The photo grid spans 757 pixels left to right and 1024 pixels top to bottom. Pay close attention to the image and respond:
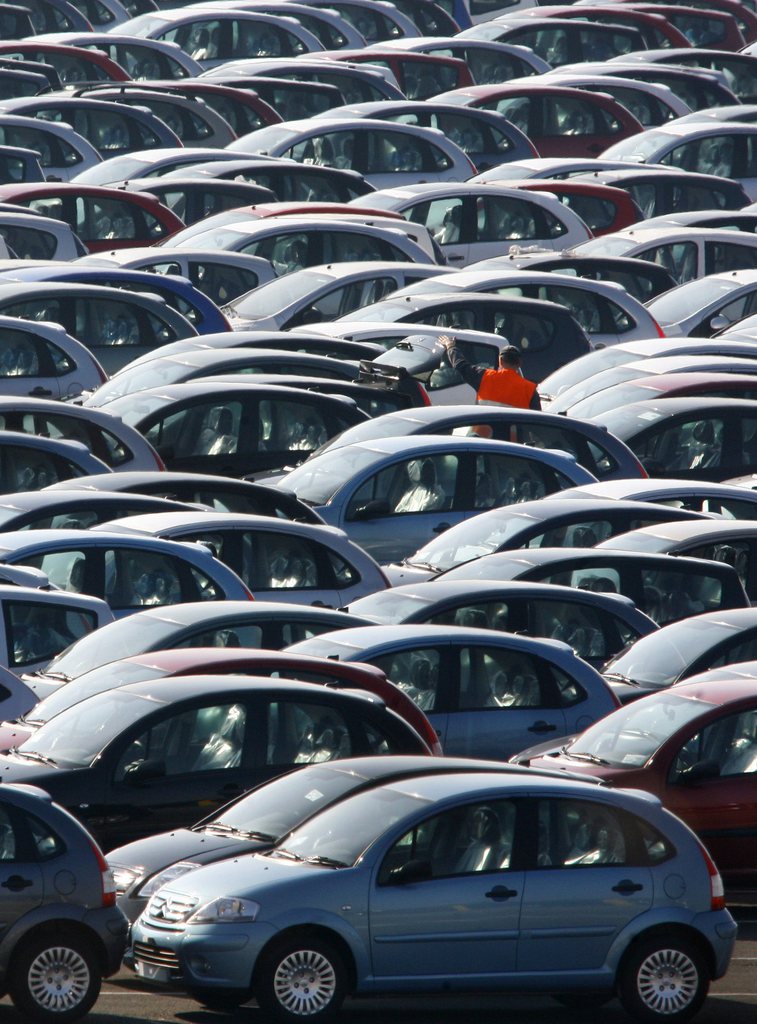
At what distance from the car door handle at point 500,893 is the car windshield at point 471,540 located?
20.5ft

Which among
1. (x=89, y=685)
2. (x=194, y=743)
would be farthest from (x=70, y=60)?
(x=194, y=743)

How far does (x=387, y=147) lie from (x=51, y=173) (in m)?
4.23

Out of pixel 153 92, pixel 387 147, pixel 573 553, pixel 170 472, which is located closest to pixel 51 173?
pixel 153 92

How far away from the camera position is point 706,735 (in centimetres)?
1298

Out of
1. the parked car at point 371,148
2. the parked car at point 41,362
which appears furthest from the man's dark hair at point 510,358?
the parked car at point 371,148

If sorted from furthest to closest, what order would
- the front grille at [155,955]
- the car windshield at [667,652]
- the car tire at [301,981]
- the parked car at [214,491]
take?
the parked car at [214,491] < the car windshield at [667,652] < the front grille at [155,955] < the car tire at [301,981]

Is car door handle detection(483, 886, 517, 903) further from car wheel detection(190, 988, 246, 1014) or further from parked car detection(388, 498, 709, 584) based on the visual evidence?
parked car detection(388, 498, 709, 584)

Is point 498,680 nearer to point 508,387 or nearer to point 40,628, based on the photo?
point 40,628

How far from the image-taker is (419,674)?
13.8 m

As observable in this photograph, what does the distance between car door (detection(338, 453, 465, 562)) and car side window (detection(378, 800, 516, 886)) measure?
6.67 metres

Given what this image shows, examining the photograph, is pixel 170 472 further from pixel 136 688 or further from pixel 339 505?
pixel 136 688

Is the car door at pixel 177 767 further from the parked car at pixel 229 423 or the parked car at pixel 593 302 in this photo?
the parked car at pixel 593 302

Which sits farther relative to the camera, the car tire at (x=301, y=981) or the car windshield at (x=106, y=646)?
the car windshield at (x=106, y=646)

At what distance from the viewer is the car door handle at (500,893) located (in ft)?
34.2
